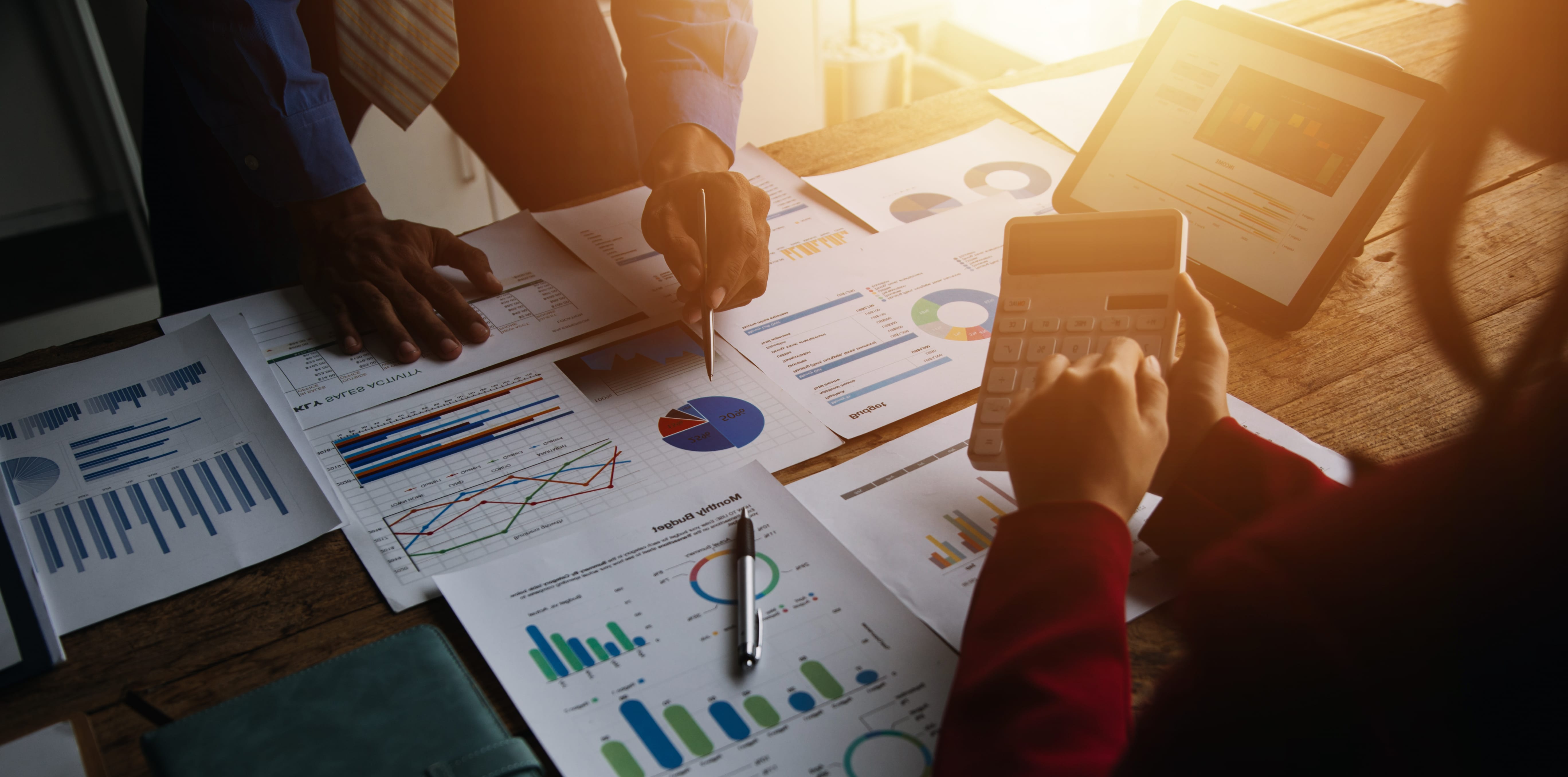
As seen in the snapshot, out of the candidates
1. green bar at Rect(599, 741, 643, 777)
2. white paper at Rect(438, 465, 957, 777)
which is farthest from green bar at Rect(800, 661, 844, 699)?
green bar at Rect(599, 741, 643, 777)

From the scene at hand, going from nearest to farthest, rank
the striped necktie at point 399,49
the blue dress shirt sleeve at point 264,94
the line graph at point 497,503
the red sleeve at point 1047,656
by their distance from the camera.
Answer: the red sleeve at point 1047,656
the line graph at point 497,503
the blue dress shirt sleeve at point 264,94
the striped necktie at point 399,49

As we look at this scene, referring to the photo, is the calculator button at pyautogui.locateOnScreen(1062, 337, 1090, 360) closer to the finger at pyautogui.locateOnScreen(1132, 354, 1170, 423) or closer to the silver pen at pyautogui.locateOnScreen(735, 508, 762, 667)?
the finger at pyautogui.locateOnScreen(1132, 354, 1170, 423)

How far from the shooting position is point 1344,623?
0.32 meters

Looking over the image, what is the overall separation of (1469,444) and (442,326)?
741 millimetres

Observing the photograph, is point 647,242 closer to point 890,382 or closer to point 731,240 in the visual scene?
point 731,240

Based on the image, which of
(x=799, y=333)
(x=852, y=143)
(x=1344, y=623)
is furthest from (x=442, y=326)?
(x=1344, y=623)

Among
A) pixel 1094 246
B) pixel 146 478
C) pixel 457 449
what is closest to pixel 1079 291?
pixel 1094 246

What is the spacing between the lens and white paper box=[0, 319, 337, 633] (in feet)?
1.99

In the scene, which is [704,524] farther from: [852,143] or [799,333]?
[852,143]

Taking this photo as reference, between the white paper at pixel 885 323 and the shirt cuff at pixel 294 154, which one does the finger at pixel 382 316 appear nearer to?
the shirt cuff at pixel 294 154

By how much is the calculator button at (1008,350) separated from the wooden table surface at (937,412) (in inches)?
2.8

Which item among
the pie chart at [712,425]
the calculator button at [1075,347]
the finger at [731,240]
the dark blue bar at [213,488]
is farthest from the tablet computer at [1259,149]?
the dark blue bar at [213,488]

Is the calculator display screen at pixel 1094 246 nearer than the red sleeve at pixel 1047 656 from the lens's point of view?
No

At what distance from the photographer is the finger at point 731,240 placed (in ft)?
2.70
